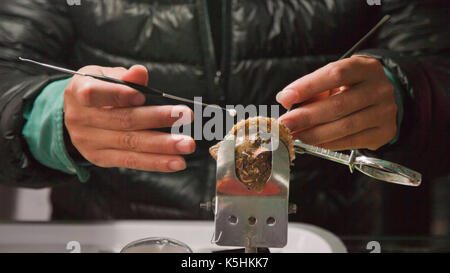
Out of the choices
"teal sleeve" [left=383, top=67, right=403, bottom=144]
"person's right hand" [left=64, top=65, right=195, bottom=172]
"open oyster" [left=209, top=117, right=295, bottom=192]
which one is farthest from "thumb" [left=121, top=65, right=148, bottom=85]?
"teal sleeve" [left=383, top=67, right=403, bottom=144]

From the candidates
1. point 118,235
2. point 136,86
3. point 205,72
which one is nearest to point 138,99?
point 136,86

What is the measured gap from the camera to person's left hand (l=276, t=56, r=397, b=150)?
0.45 metres

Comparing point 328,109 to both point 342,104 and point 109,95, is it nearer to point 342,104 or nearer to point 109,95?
point 342,104

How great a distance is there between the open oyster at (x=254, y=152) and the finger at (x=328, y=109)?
0.04 m

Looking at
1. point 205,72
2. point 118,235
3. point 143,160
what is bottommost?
point 118,235

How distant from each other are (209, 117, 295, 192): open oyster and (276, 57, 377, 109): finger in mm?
62

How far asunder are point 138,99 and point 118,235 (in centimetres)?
23

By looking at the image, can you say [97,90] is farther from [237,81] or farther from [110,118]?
[237,81]

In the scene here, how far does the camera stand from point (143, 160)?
464 mm

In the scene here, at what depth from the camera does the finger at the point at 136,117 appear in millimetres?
448

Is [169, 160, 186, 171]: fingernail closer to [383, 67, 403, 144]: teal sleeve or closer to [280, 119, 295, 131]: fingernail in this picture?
[280, 119, 295, 131]: fingernail

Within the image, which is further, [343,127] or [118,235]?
[118,235]
